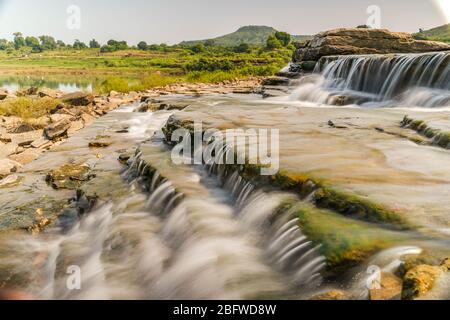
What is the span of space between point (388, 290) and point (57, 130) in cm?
1266

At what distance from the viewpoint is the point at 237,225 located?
5.31m

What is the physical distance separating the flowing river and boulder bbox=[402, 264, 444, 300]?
0.22ft

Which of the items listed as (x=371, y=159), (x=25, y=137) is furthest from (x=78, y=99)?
(x=371, y=159)

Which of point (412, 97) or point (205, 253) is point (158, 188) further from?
point (412, 97)

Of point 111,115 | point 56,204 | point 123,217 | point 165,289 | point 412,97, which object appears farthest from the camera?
point 111,115

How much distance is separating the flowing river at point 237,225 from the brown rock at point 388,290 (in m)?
0.15

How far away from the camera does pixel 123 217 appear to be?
5961 millimetres

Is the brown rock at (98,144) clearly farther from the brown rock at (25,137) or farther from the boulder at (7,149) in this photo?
the brown rock at (25,137)

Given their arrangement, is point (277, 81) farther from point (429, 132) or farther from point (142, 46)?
point (142, 46)

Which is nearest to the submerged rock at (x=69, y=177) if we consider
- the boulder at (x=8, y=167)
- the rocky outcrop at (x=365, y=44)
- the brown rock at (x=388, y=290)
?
the boulder at (x=8, y=167)

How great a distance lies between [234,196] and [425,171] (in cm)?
272

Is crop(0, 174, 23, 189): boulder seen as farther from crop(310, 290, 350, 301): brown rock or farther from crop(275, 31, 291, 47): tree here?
crop(275, 31, 291, 47): tree

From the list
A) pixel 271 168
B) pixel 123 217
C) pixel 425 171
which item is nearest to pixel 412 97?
pixel 425 171

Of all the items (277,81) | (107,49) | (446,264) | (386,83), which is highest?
(107,49)
